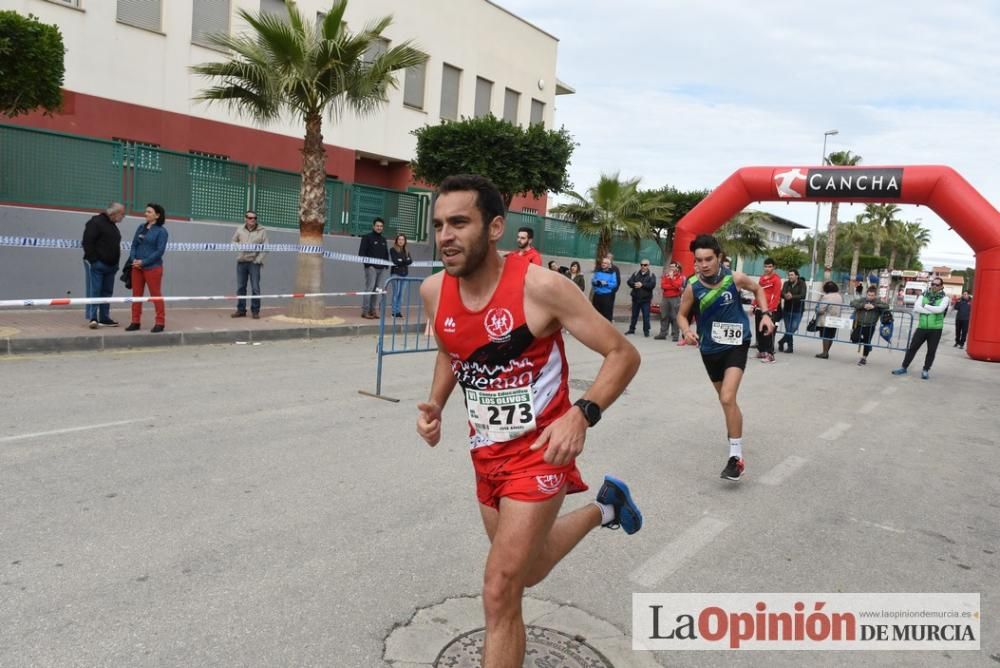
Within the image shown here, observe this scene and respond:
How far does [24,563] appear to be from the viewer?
3.56m

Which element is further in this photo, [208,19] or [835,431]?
[208,19]

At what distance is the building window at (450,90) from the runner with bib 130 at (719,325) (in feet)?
65.4

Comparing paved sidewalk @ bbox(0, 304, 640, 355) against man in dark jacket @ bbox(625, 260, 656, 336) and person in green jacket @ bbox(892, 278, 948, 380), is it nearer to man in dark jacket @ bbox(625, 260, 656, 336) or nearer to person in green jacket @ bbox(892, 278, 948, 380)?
man in dark jacket @ bbox(625, 260, 656, 336)

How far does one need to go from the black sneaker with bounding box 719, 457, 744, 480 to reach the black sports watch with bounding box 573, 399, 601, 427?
346cm

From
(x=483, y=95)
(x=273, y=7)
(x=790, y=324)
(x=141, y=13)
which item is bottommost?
(x=790, y=324)

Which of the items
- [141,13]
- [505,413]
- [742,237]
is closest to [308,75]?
[141,13]

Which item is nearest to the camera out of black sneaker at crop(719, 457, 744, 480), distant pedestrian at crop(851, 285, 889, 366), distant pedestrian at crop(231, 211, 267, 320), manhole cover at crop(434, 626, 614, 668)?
manhole cover at crop(434, 626, 614, 668)

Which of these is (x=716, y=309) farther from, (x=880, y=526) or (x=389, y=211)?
(x=389, y=211)

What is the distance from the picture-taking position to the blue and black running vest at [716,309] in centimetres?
618

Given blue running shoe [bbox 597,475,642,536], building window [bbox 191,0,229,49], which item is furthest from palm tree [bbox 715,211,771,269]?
blue running shoe [bbox 597,475,642,536]

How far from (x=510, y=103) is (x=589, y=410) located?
26377 mm

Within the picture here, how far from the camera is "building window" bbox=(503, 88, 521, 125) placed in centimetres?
2719

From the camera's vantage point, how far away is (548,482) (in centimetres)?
266

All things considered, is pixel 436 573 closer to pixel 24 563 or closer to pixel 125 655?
pixel 125 655
